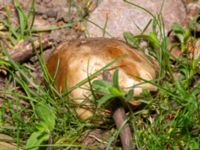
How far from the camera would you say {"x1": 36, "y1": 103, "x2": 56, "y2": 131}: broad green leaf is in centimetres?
267

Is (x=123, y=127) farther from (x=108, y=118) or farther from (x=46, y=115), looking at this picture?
(x=46, y=115)

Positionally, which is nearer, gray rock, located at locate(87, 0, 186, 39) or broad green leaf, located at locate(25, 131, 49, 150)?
broad green leaf, located at locate(25, 131, 49, 150)

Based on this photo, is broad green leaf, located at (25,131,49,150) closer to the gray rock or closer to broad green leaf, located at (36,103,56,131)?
broad green leaf, located at (36,103,56,131)

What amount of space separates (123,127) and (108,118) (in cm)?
18

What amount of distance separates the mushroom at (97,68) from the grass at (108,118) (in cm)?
4

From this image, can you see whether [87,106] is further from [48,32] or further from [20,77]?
[48,32]

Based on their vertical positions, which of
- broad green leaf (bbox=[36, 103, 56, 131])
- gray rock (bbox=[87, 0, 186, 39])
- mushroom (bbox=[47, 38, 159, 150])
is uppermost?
gray rock (bbox=[87, 0, 186, 39])

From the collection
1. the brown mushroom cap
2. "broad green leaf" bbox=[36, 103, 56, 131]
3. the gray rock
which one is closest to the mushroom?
the brown mushroom cap

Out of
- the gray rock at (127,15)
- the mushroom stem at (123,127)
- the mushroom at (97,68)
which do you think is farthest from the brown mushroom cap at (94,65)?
the gray rock at (127,15)

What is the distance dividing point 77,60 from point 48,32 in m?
0.64

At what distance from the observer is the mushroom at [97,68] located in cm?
275

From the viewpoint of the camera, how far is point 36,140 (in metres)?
2.62

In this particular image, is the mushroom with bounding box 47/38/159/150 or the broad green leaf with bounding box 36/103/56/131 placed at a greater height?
the mushroom with bounding box 47/38/159/150

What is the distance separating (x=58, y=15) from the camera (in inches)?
135
